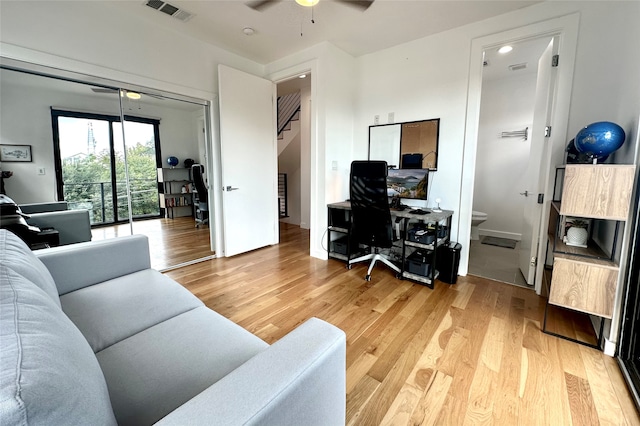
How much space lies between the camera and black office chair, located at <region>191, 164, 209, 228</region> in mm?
4910

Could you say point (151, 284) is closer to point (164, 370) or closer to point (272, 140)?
point (164, 370)

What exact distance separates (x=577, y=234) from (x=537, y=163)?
3.42 ft

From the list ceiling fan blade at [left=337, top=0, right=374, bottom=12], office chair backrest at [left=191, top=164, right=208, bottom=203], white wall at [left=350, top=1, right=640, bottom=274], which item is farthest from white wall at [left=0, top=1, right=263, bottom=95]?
white wall at [left=350, top=1, right=640, bottom=274]

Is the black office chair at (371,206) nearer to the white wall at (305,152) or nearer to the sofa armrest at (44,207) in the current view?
the white wall at (305,152)

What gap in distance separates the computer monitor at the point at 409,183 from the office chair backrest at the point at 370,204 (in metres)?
0.55

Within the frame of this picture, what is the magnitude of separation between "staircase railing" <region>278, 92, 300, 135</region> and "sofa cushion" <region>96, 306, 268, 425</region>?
4.92 metres

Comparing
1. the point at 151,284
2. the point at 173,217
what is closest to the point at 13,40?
the point at 151,284

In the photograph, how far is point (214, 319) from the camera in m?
1.34

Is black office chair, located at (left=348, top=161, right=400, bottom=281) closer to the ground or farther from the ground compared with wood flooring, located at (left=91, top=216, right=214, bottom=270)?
farther from the ground

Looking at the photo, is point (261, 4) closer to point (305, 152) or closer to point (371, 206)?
point (371, 206)

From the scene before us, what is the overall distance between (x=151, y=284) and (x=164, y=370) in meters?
0.81

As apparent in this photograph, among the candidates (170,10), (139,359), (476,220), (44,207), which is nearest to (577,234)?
(476,220)

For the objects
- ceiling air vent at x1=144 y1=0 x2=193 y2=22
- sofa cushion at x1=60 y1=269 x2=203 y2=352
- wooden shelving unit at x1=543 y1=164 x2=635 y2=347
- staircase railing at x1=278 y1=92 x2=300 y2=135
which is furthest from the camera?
staircase railing at x1=278 y1=92 x2=300 y2=135

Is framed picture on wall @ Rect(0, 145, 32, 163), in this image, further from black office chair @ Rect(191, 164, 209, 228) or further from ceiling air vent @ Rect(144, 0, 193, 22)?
black office chair @ Rect(191, 164, 209, 228)
